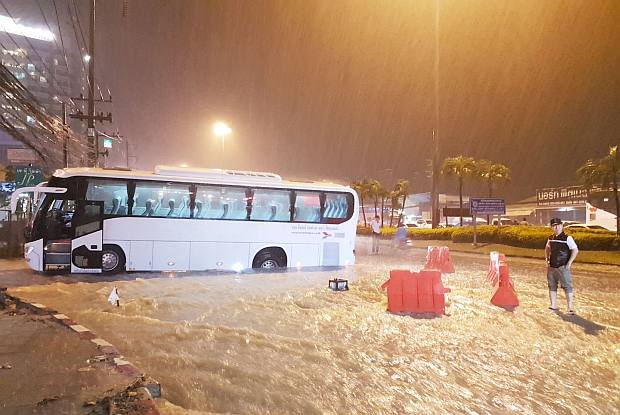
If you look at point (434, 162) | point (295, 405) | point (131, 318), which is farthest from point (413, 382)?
point (434, 162)

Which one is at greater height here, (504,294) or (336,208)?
(336,208)

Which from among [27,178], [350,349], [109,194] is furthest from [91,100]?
[350,349]

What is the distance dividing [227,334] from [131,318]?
7.14 feet

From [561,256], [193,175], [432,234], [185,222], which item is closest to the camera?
[561,256]

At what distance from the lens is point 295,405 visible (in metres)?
4.89

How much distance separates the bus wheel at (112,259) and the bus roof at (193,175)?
2.21 meters

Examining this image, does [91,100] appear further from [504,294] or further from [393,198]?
[393,198]

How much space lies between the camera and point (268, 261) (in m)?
16.6

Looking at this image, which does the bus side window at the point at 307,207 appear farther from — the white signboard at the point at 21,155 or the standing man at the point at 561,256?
the white signboard at the point at 21,155

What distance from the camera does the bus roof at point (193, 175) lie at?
14.7 metres

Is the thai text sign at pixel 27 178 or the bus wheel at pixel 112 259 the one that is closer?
the bus wheel at pixel 112 259

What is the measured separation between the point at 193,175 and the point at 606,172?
23.2m

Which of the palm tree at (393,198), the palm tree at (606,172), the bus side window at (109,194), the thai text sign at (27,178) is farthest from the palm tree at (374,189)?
the bus side window at (109,194)

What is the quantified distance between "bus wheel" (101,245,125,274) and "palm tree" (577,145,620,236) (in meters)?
24.7
